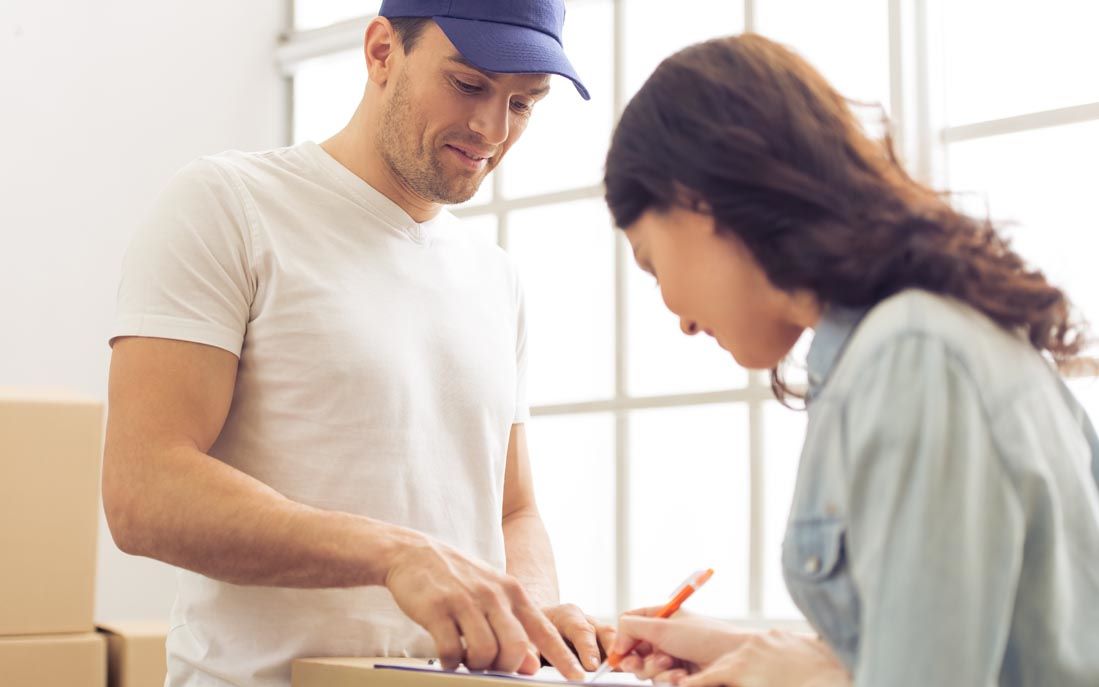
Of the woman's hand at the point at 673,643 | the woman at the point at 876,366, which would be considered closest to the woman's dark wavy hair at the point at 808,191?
the woman at the point at 876,366

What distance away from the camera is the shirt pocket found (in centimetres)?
73

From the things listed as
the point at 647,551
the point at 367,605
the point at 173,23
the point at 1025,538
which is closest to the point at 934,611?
the point at 1025,538

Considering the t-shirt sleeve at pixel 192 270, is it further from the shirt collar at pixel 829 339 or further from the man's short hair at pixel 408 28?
the shirt collar at pixel 829 339

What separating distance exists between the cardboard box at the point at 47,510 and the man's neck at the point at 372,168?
0.60 metres

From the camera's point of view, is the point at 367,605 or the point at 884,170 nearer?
the point at 884,170

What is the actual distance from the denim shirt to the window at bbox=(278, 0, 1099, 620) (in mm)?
1272

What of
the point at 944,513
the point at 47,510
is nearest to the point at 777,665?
the point at 944,513

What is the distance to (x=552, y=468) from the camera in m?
2.62

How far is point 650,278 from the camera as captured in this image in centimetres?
253

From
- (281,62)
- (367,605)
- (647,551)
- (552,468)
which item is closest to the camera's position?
(367,605)

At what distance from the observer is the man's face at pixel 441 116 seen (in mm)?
1461

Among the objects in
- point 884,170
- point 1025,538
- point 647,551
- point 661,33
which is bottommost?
point 647,551

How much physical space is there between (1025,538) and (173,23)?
2.66 metres

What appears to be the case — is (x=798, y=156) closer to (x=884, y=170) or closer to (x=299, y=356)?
(x=884, y=170)
